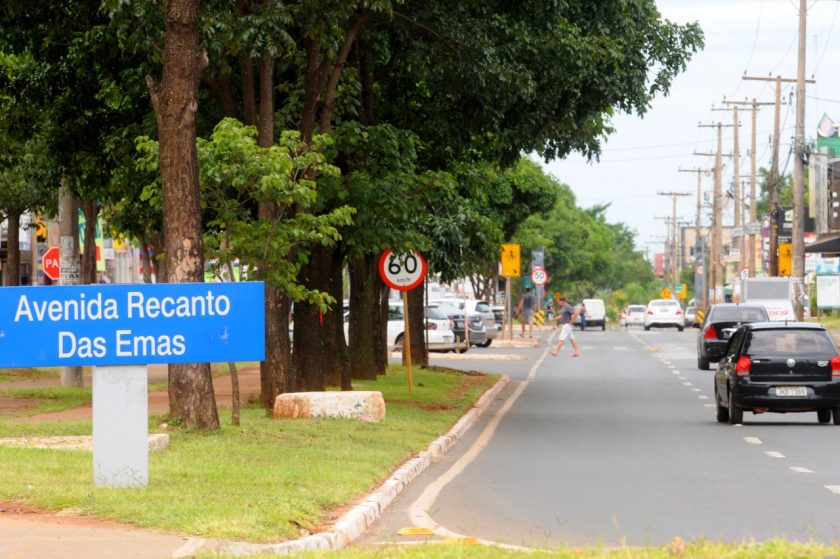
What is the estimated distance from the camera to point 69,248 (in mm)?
29438

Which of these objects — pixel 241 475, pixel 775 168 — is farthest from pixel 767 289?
pixel 241 475

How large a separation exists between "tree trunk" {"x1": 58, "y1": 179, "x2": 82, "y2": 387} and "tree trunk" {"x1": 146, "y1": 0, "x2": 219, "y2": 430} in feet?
38.4

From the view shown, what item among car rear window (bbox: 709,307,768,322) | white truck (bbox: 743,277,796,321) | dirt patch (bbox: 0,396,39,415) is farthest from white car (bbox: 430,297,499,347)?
dirt patch (bbox: 0,396,39,415)

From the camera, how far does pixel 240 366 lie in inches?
1681

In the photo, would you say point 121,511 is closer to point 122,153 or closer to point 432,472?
point 432,472

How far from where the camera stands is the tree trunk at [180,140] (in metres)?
17.3

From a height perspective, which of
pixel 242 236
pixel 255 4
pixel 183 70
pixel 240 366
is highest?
pixel 255 4

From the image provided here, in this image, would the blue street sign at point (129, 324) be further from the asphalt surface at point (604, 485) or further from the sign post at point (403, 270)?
the sign post at point (403, 270)

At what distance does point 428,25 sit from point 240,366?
2012cm

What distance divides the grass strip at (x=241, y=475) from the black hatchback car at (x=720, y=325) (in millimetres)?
20489

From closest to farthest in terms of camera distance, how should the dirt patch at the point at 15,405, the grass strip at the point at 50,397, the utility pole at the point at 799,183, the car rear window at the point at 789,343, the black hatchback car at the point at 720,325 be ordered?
the car rear window at the point at 789,343
the dirt patch at the point at 15,405
the grass strip at the point at 50,397
the black hatchback car at the point at 720,325
the utility pole at the point at 799,183

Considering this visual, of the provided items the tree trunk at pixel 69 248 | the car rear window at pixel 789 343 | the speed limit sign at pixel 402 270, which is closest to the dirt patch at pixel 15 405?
the tree trunk at pixel 69 248

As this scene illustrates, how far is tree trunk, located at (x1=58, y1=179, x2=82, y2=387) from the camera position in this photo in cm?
2931

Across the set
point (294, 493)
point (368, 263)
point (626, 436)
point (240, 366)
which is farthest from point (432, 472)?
point (240, 366)
